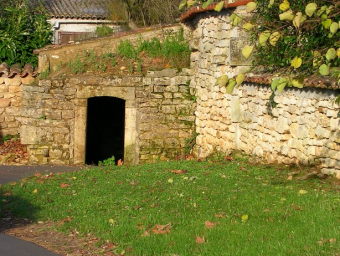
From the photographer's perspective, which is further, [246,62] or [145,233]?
[246,62]

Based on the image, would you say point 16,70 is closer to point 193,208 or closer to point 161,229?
point 193,208

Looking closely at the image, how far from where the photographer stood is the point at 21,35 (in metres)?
16.4

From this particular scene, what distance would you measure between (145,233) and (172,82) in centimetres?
741

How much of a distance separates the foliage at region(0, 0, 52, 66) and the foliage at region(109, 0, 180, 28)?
148 inches

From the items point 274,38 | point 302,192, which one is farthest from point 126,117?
point 274,38

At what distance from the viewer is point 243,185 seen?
28.5ft

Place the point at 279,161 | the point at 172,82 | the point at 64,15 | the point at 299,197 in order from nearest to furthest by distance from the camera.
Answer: the point at 299,197
the point at 279,161
the point at 172,82
the point at 64,15

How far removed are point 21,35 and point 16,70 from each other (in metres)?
1.55

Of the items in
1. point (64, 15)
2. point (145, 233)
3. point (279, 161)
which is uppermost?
point (64, 15)

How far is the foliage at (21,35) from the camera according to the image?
16.0 metres

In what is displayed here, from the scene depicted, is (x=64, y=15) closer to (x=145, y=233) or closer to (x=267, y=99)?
(x=267, y=99)

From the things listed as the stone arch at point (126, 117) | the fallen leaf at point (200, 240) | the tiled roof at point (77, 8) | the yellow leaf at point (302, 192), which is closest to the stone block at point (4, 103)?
the stone arch at point (126, 117)

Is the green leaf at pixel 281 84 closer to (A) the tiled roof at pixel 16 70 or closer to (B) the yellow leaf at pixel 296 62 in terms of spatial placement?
(B) the yellow leaf at pixel 296 62

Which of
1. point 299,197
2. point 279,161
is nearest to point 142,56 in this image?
point 279,161
